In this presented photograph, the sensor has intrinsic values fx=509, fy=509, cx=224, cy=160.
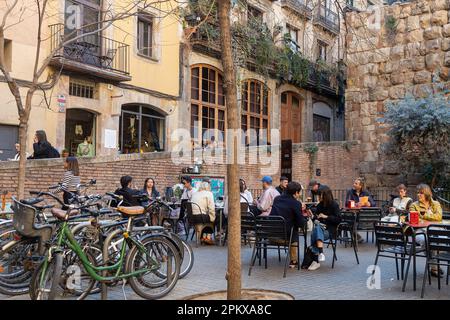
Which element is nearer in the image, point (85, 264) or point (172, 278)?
point (85, 264)

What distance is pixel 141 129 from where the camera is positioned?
19.7 meters

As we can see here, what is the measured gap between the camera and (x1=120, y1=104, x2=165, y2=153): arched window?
1905 cm

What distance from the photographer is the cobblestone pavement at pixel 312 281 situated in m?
6.45

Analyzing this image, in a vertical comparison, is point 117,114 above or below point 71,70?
below

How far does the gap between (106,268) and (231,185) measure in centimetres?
170

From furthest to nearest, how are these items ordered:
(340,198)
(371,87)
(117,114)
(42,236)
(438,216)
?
(371,87), (340,198), (117,114), (438,216), (42,236)

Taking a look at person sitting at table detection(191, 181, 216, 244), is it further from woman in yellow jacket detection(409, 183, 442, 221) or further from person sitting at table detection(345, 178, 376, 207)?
woman in yellow jacket detection(409, 183, 442, 221)

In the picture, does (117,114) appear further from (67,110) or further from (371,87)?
(371,87)

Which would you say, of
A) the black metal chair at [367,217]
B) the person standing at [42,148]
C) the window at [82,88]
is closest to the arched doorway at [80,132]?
the window at [82,88]

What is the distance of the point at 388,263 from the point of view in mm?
8828

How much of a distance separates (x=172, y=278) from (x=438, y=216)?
4.13m

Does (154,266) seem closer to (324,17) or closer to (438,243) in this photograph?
(438,243)
